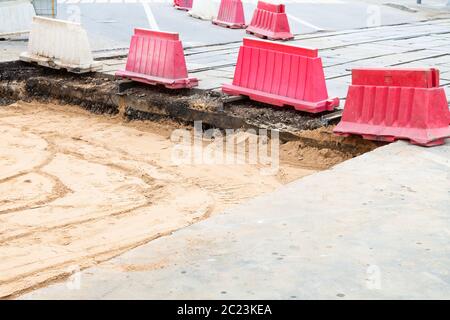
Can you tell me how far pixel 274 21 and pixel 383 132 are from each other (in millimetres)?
8278

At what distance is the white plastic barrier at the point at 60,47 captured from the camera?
10.5 metres

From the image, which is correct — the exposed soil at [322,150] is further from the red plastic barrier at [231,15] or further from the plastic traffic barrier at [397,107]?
the red plastic barrier at [231,15]

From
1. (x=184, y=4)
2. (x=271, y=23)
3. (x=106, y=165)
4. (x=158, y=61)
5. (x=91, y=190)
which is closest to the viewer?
(x=91, y=190)

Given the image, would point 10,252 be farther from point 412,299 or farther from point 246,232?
point 412,299

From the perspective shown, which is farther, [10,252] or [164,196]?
[164,196]

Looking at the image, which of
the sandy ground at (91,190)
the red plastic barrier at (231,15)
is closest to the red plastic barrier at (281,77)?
the sandy ground at (91,190)

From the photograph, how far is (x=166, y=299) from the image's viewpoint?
361cm

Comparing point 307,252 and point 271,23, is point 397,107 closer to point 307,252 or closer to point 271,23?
point 307,252

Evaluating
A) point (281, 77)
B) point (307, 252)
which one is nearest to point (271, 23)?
→ point (281, 77)

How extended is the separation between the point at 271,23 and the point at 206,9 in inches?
134

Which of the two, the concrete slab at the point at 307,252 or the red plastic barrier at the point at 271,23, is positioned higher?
the red plastic barrier at the point at 271,23

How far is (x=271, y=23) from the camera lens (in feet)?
49.4

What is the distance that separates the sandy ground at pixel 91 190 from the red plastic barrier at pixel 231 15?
786cm

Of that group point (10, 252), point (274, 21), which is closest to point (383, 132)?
point (10, 252)
